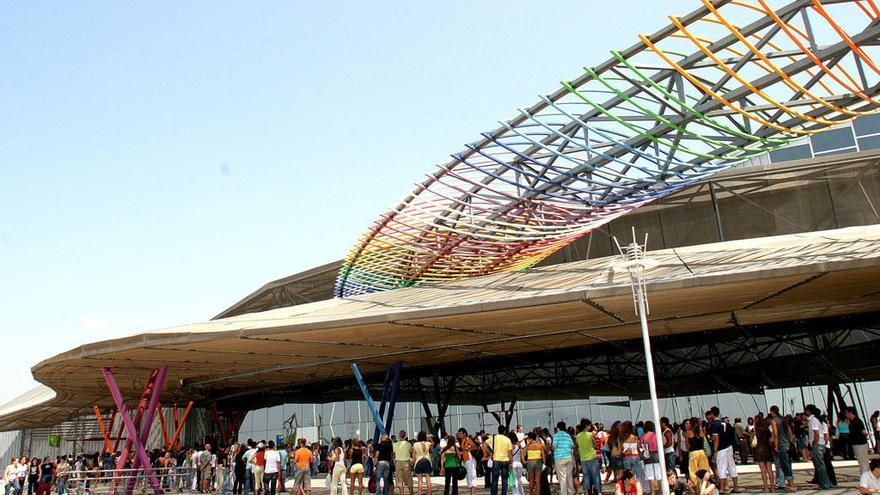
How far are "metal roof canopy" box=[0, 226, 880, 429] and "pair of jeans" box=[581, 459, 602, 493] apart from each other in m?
3.15

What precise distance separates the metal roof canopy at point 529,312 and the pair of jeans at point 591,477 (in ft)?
10.3

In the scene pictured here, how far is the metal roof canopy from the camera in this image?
14594mm

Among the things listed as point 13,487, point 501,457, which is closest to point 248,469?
point 501,457

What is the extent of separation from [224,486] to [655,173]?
45.5ft

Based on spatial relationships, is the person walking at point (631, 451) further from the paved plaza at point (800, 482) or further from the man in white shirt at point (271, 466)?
the man in white shirt at point (271, 466)

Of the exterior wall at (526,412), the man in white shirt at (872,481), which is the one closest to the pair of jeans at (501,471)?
the man in white shirt at (872,481)

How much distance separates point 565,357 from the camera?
92.4 feet

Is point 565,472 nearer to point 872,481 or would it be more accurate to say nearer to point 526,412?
point 872,481

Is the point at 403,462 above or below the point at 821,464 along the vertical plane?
above

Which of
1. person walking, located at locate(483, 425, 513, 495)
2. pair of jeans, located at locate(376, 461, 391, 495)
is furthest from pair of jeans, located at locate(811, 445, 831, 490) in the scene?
pair of jeans, located at locate(376, 461, 391, 495)

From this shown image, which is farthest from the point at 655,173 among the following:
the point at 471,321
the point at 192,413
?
the point at 192,413

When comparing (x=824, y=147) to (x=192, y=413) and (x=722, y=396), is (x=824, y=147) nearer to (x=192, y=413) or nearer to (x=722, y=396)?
(x=722, y=396)

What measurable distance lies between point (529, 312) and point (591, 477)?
3777 mm

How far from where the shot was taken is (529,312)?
15992 millimetres
